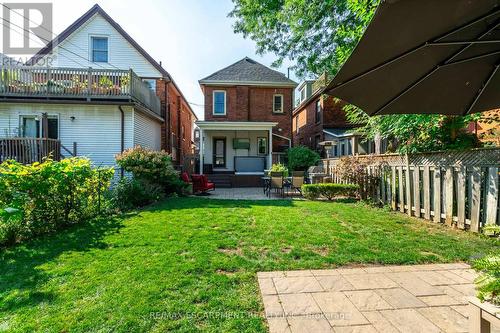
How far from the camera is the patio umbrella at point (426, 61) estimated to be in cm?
194

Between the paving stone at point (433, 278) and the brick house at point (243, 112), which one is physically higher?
the brick house at point (243, 112)

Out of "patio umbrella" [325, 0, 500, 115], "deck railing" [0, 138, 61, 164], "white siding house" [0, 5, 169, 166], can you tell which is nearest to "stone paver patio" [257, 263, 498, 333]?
"patio umbrella" [325, 0, 500, 115]

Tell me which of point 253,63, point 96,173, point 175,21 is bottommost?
point 96,173

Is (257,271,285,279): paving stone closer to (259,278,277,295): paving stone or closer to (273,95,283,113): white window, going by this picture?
(259,278,277,295): paving stone

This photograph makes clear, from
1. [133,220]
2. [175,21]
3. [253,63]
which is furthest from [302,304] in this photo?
[253,63]

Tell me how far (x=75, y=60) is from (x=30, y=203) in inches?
542

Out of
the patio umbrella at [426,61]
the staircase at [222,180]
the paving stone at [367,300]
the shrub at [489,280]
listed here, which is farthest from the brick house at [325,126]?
the shrub at [489,280]

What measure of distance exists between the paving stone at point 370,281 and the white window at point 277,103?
16677 mm

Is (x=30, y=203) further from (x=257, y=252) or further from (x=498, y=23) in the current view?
(x=498, y=23)

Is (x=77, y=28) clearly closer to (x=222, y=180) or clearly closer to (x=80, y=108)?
(x=80, y=108)

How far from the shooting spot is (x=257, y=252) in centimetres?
437

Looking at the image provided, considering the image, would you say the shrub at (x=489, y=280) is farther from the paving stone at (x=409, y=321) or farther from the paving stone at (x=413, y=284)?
the paving stone at (x=413, y=284)

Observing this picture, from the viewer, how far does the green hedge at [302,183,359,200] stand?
992 centimetres

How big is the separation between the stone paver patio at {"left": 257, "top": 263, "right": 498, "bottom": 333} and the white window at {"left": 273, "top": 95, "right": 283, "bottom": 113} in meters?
16.5
